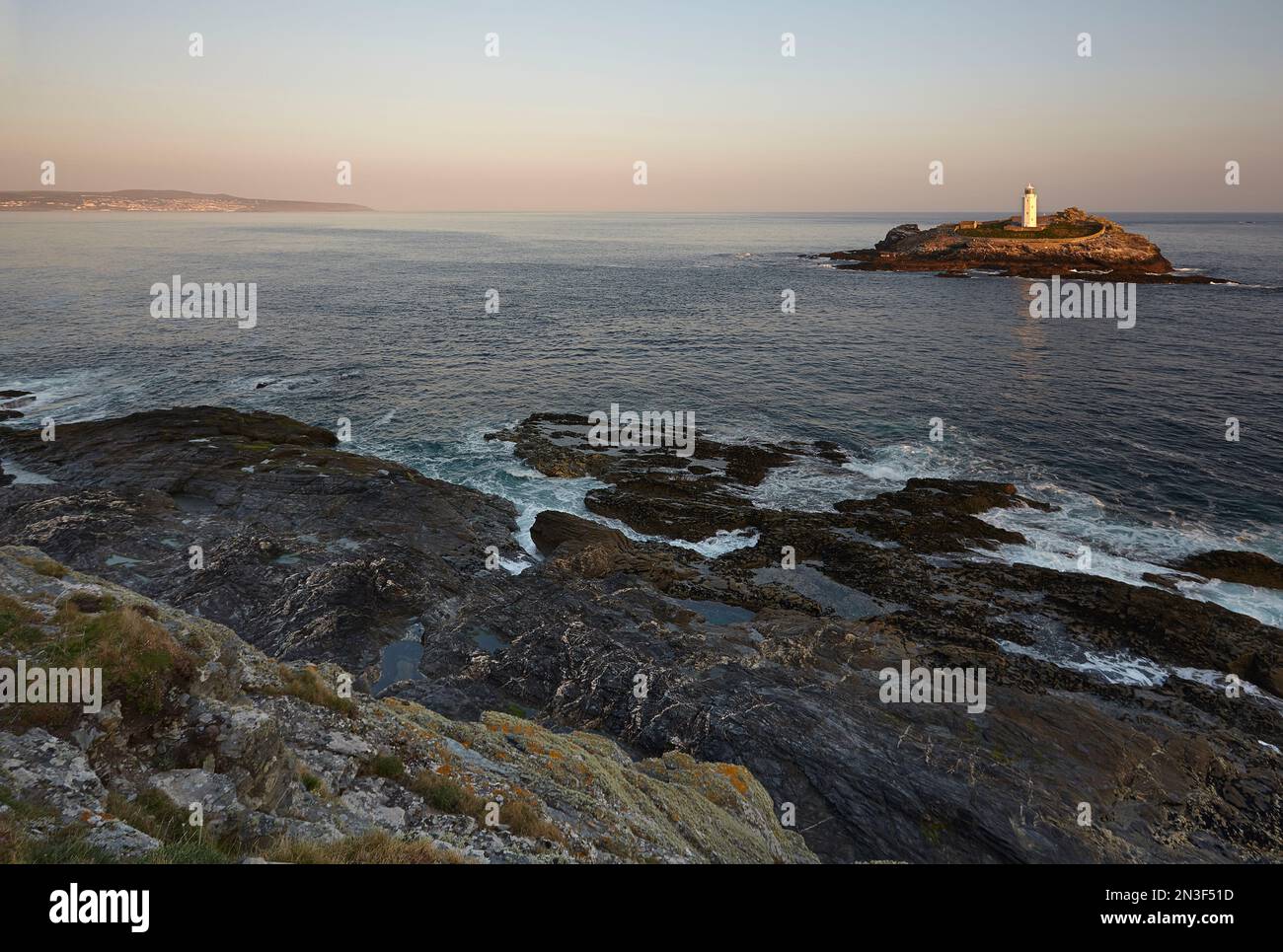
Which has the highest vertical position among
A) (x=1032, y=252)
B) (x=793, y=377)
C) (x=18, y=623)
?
(x=1032, y=252)

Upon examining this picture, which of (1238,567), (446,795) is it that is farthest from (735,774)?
(1238,567)

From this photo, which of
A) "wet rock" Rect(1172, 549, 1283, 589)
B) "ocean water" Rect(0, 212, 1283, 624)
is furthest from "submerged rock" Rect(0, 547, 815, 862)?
"wet rock" Rect(1172, 549, 1283, 589)

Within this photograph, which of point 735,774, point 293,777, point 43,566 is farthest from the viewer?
point 735,774

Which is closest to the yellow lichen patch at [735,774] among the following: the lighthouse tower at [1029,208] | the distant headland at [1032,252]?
the distant headland at [1032,252]

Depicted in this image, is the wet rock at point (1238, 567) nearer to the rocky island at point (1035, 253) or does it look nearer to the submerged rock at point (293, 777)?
the submerged rock at point (293, 777)

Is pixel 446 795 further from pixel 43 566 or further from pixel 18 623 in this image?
pixel 43 566
